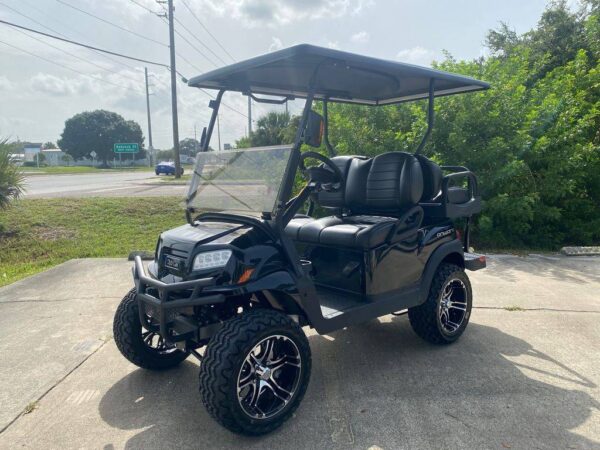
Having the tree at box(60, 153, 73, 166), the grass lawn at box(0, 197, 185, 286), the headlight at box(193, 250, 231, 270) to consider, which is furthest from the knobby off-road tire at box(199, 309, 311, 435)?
the tree at box(60, 153, 73, 166)

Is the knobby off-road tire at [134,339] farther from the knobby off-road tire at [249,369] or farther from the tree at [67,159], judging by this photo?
the tree at [67,159]

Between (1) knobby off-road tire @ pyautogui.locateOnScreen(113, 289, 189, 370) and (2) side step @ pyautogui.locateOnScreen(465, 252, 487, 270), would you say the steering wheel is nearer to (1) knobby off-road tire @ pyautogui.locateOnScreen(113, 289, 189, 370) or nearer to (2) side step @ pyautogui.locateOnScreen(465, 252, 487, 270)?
(1) knobby off-road tire @ pyautogui.locateOnScreen(113, 289, 189, 370)

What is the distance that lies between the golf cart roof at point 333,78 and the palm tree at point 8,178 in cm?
664

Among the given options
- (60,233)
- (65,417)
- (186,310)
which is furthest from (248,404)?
(60,233)

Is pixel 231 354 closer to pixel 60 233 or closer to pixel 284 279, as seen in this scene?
pixel 284 279

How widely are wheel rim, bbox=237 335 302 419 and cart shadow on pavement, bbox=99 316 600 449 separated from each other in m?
0.15

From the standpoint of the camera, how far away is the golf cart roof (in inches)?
103

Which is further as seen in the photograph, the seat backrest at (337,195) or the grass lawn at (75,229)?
the grass lawn at (75,229)

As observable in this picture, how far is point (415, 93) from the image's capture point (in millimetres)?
3955

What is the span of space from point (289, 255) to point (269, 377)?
0.67m

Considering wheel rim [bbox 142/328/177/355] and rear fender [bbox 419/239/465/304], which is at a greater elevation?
rear fender [bbox 419/239/465/304]

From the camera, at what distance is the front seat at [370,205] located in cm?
304

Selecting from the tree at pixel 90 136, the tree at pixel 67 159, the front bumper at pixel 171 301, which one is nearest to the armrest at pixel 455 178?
the front bumper at pixel 171 301

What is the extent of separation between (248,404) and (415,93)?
297 centimetres
